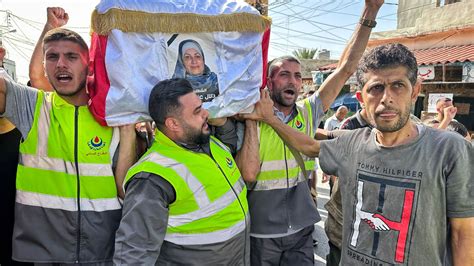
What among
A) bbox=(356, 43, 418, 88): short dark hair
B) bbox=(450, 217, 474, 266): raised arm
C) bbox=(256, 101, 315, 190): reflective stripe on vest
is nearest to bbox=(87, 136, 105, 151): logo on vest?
bbox=(256, 101, 315, 190): reflective stripe on vest

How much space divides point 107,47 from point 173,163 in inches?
28.1

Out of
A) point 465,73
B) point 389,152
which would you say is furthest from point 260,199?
point 465,73

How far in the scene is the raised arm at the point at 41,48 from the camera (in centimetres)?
225

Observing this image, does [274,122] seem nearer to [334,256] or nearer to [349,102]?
[334,256]

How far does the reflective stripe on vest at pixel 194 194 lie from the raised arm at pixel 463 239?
1013mm

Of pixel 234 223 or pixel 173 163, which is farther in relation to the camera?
pixel 234 223

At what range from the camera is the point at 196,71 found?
6.72 feet

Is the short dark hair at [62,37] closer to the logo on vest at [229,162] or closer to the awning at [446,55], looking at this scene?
the logo on vest at [229,162]

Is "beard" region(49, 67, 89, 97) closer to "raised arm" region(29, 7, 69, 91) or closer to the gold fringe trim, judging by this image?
the gold fringe trim

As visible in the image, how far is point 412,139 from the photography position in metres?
1.57

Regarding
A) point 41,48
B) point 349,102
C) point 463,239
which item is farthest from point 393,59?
point 349,102

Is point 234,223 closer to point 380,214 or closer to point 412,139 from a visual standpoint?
point 380,214

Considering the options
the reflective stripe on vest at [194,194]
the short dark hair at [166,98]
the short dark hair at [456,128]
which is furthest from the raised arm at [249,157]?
the short dark hair at [456,128]

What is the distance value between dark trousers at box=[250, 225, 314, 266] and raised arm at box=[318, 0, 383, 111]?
1.00 m
